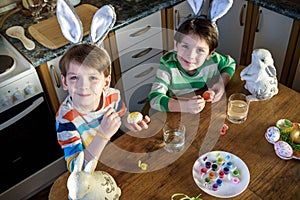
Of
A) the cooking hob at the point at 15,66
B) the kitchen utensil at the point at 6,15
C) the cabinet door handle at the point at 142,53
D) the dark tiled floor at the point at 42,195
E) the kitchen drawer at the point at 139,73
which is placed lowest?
the dark tiled floor at the point at 42,195

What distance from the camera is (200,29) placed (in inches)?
53.4

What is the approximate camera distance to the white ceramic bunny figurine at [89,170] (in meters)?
0.97

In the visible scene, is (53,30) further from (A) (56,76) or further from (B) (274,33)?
(B) (274,33)

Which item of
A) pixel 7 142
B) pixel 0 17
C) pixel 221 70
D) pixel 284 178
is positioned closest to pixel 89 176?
pixel 284 178

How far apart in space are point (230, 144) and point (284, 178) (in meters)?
0.21

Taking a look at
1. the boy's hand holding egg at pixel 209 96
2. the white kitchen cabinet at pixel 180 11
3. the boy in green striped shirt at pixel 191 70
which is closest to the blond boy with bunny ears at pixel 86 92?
the boy in green striped shirt at pixel 191 70

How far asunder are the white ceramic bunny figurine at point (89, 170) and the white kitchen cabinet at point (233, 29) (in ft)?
4.17

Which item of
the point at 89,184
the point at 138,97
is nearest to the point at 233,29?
the point at 138,97

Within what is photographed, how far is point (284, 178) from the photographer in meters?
1.14

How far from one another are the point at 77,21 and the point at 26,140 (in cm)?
93

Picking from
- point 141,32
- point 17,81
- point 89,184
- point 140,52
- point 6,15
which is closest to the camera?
point 89,184

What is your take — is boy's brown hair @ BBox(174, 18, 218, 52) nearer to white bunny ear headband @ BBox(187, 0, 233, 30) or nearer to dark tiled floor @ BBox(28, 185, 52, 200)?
white bunny ear headband @ BBox(187, 0, 233, 30)

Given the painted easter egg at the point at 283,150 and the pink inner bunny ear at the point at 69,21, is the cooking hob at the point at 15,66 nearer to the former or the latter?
the pink inner bunny ear at the point at 69,21

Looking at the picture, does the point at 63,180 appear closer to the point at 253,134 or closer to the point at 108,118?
the point at 108,118
